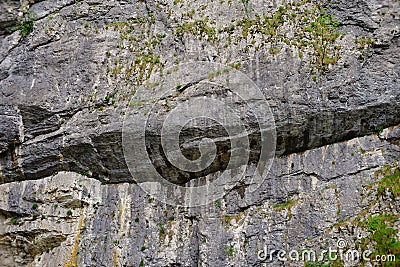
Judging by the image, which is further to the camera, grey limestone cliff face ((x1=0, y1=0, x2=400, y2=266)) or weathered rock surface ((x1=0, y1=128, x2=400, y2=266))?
grey limestone cliff face ((x1=0, y1=0, x2=400, y2=266))

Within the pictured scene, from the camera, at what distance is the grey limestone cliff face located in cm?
1214

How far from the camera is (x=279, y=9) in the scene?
1460 centimetres

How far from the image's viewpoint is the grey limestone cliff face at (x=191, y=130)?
1214cm

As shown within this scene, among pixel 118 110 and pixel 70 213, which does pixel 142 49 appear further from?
pixel 70 213

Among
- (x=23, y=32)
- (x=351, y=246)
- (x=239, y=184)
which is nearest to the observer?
(x=351, y=246)

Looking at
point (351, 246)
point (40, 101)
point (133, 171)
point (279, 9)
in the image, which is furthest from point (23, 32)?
point (351, 246)

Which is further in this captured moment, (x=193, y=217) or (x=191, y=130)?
(x=191, y=130)

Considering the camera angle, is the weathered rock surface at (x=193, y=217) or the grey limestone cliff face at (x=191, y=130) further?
the grey limestone cliff face at (x=191, y=130)

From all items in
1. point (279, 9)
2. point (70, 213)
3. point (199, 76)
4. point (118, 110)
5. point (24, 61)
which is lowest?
point (70, 213)

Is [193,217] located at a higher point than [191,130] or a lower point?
lower

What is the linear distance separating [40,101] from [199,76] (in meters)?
4.99

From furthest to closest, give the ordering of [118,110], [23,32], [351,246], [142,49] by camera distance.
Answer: [23,32] → [142,49] → [118,110] → [351,246]

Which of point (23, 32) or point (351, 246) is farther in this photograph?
A: point (23, 32)

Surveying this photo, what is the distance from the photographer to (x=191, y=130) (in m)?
13.2
